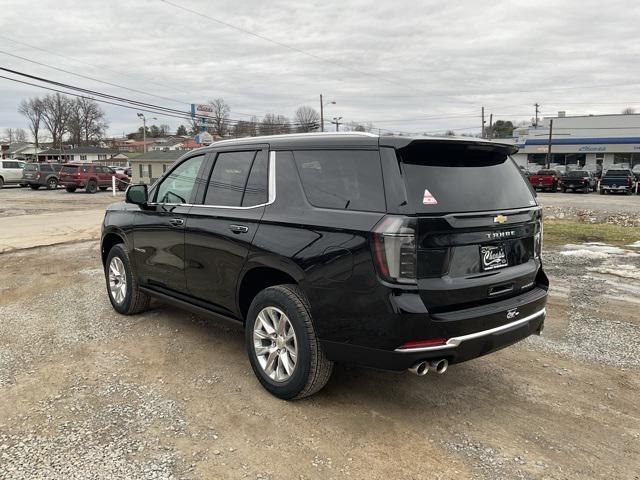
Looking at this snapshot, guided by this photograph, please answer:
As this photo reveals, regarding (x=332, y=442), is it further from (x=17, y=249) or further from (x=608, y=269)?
(x=17, y=249)

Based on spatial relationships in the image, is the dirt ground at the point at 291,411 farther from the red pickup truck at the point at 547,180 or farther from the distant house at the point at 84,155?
the distant house at the point at 84,155

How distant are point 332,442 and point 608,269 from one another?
662 cm

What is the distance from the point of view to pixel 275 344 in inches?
147

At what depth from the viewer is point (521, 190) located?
383 cm

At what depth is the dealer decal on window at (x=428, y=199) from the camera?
3131mm

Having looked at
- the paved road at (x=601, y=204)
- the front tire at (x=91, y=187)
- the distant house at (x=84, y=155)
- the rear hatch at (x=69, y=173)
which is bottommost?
the paved road at (x=601, y=204)

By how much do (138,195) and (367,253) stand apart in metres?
3.07

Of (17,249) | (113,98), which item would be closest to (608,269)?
(17,249)

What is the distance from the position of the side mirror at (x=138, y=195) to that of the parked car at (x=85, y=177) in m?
27.2

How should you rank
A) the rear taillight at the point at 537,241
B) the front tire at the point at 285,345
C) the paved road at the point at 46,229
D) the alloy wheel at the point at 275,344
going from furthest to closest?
the paved road at the point at 46,229, the rear taillight at the point at 537,241, the alloy wheel at the point at 275,344, the front tire at the point at 285,345

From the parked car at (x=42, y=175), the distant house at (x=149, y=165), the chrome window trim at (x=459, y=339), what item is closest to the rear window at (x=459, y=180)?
the chrome window trim at (x=459, y=339)

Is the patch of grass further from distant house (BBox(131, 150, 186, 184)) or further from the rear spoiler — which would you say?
distant house (BBox(131, 150, 186, 184))

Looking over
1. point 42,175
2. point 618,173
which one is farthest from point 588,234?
point 42,175

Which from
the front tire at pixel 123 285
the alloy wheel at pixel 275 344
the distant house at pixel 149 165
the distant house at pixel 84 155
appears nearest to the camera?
the alloy wheel at pixel 275 344
